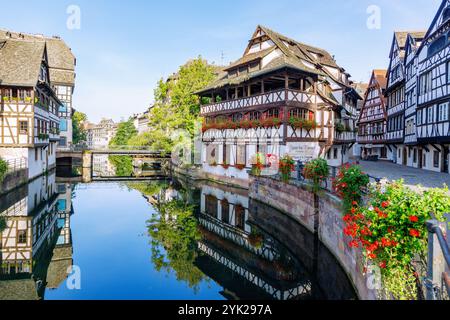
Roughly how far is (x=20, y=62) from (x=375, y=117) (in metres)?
39.2

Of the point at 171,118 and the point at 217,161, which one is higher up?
the point at 171,118

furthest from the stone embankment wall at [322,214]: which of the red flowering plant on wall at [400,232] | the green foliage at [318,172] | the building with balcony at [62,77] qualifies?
the building with balcony at [62,77]

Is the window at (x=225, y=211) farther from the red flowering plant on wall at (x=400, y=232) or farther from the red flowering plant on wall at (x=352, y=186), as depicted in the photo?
the red flowering plant on wall at (x=400, y=232)

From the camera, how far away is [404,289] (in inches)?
229

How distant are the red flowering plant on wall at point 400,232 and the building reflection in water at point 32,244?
346 inches

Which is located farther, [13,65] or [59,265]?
[13,65]

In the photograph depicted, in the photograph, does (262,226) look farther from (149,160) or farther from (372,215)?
(149,160)

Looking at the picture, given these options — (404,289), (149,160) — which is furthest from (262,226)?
(149,160)

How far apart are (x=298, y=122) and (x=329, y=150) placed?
6588 mm

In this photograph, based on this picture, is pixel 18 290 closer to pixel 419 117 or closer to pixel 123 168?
pixel 419 117

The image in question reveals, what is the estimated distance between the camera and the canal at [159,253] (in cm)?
978

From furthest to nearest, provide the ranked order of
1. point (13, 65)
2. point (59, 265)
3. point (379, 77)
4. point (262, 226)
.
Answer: point (379, 77)
point (13, 65)
point (262, 226)
point (59, 265)
